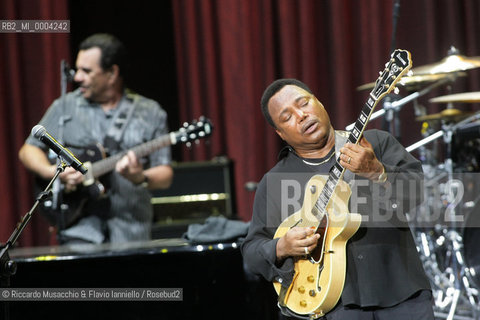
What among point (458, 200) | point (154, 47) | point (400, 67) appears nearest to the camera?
point (400, 67)

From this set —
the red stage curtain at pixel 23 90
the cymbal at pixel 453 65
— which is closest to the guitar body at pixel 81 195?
the cymbal at pixel 453 65

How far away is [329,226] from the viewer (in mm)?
2564

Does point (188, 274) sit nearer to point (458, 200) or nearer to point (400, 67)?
point (400, 67)

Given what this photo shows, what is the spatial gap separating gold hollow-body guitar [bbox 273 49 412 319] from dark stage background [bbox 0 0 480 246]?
3383mm

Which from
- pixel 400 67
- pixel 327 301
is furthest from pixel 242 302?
pixel 400 67

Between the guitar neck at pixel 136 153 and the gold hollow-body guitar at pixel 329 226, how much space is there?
162 cm

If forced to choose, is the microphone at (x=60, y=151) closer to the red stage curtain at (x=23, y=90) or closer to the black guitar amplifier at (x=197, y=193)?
the black guitar amplifier at (x=197, y=193)

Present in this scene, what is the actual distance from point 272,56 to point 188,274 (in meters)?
3.27

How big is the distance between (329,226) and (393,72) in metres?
0.61

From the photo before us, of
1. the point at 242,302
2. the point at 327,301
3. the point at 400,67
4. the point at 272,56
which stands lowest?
the point at 242,302

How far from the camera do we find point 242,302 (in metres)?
3.56

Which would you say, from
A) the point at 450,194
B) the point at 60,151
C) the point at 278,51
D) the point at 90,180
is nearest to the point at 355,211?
the point at 60,151

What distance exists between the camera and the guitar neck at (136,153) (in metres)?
4.07

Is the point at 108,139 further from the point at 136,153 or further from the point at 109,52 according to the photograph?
the point at 109,52
